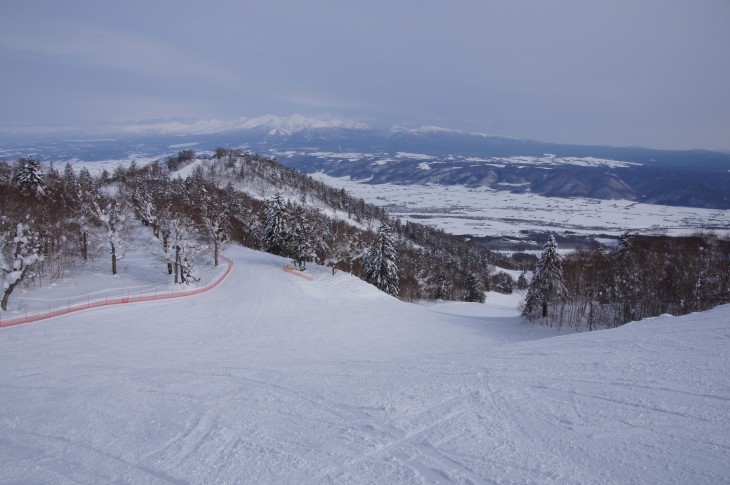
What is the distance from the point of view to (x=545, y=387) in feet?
33.4

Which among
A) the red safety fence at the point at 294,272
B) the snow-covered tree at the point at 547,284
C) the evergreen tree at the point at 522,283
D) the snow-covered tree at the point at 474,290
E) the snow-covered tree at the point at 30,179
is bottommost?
the evergreen tree at the point at 522,283

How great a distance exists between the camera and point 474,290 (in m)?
68.4

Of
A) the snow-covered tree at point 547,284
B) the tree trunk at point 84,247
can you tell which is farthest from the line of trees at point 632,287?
the tree trunk at point 84,247

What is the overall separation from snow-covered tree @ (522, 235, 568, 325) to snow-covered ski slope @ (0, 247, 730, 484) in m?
20.0

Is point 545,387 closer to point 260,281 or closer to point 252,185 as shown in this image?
point 260,281

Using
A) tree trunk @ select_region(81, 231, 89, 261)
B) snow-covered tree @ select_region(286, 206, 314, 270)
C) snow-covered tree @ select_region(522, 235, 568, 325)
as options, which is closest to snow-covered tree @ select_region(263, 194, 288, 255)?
snow-covered tree @ select_region(286, 206, 314, 270)

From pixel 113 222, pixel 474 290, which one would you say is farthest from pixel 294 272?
pixel 474 290

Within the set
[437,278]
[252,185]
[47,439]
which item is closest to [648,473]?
[47,439]

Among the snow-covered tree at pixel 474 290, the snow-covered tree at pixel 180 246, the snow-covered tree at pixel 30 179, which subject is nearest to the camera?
the snow-covered tree at pixel 180 246

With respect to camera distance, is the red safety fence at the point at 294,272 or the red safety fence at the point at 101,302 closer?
the red safety fence at the point at 101,302

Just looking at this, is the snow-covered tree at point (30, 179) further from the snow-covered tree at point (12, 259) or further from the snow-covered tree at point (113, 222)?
the snow-covered tree at point (12, 259)

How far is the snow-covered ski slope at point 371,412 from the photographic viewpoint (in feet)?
22.3

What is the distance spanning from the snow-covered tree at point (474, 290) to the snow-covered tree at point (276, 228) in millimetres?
33533

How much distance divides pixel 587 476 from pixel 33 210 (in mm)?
41182
